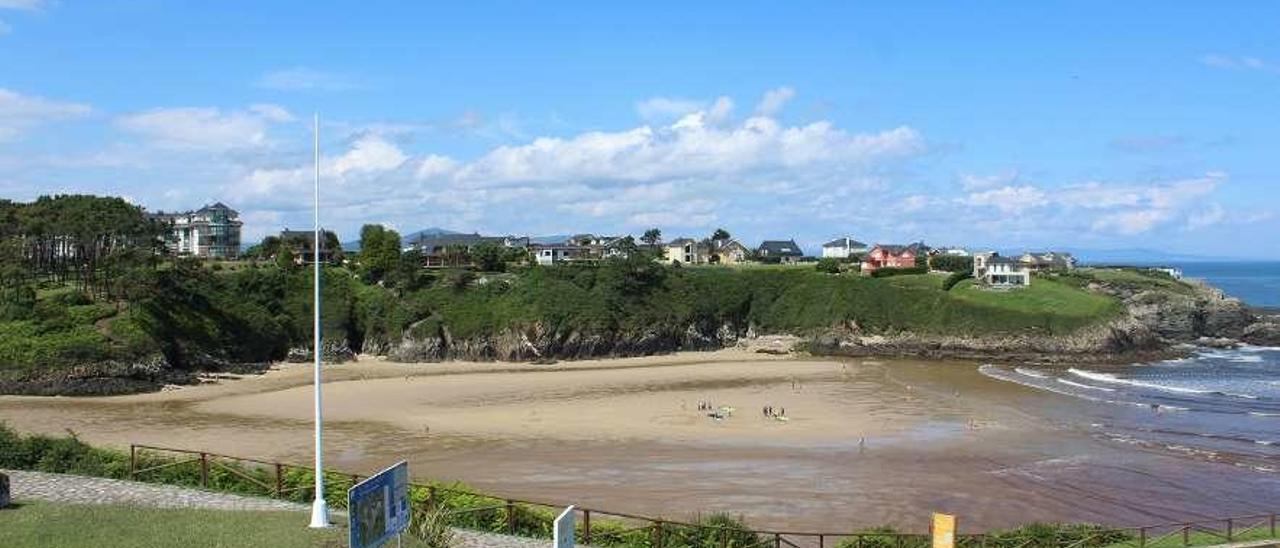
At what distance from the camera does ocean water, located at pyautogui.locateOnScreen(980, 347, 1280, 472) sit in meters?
43.4

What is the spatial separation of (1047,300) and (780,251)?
63988mm

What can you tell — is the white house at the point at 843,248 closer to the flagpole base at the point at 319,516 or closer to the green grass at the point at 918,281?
the green grass at the point at 918,281

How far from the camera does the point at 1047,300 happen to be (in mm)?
92688

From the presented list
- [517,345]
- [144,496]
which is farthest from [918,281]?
[144,496]

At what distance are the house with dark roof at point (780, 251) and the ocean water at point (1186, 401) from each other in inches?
2821

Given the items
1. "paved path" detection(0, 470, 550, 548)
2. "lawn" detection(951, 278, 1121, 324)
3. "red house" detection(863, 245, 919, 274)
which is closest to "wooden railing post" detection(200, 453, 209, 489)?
"paved path" detection(0, 470, 550, 548)

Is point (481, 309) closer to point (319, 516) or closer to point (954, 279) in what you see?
→ point (954, 279)

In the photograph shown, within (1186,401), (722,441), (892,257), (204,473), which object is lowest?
(722,441)

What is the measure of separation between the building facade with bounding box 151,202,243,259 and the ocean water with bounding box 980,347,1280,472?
106m

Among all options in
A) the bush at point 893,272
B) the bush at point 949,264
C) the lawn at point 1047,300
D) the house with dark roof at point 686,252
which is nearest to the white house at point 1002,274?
the lawn at point 1047,300

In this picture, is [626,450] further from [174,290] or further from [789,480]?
[174,290]

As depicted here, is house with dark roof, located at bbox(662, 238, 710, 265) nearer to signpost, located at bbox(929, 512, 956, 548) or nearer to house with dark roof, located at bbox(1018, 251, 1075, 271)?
house with dark roof, located at bbox(1018, 251, 1075, 271)

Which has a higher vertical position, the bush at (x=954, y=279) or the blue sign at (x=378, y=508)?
the bush at (x=954, y=279)

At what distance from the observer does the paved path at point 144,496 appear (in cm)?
2139
